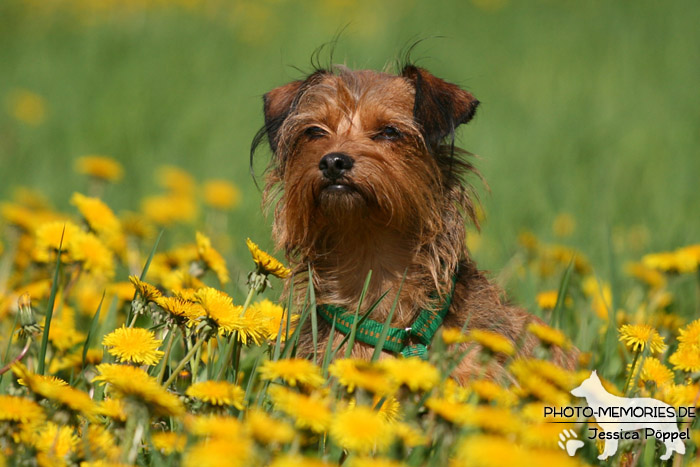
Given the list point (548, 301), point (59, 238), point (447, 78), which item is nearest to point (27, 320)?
point (59, 238)

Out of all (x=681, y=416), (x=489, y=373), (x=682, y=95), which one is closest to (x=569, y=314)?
(x=489, y=373)

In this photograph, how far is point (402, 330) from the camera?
11.1 ft

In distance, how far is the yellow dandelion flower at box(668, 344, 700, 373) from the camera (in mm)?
2529

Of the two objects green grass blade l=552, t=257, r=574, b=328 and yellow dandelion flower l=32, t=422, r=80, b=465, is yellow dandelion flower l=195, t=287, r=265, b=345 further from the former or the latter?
green grass blade l=552, t=257, r=574, b=328

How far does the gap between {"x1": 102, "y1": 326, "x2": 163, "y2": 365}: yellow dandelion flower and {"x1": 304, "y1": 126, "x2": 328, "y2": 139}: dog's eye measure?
162 cm

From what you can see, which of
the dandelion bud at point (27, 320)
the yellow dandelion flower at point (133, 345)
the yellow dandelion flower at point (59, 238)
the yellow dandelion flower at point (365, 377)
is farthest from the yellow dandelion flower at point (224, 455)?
the yellow dandelion flower at point (59, 238)

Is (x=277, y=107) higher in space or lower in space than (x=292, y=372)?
higher

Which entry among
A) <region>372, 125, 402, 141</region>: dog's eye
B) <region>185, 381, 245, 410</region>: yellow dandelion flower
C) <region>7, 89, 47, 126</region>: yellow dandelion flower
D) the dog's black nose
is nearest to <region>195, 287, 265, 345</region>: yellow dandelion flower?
<region>185, 381, 245, 410</region>: yellow dandelion flower

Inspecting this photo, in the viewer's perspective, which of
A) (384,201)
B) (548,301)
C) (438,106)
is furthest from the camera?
(548,301)

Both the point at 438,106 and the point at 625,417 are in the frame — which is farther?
the point at 438,106

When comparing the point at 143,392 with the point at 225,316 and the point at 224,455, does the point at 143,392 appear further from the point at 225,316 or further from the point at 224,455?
the point at 225,316

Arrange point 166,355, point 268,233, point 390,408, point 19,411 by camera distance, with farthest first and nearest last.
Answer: point 268,233
point 166,355
point 390,408
point 19,411

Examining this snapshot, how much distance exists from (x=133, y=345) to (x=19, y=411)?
1.63ft

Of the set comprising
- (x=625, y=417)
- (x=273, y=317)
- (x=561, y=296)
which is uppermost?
(x=561, y=296)
